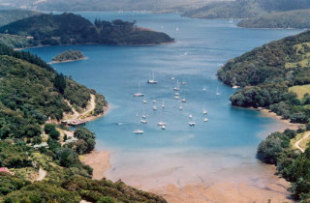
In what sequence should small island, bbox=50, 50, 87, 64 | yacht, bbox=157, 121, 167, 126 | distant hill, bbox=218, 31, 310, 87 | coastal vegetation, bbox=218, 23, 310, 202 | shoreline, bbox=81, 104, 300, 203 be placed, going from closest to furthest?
shoreline, bbox=81, 104, 300, 203, coastal vegetation, bbox=218, 23, 310, 202, yacht, bbox=157, 121, 167, 126, distant hill, bbox=218, 31, 310, 87, small island, bbox=50, 50, 87, 64

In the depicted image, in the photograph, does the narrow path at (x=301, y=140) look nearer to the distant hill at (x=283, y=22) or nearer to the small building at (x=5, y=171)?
the small building at (x=5, y=171)

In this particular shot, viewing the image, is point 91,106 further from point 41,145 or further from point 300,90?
point 300,90

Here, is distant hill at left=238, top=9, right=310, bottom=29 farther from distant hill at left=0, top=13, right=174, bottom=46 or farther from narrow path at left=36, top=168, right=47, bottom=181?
narrow path at left=36, top=168, right=47, bottom=181

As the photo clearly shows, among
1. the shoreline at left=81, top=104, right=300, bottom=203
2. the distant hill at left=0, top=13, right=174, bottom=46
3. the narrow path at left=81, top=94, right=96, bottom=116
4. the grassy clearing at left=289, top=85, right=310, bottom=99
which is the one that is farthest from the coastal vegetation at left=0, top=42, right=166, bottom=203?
the distant hill at left=0, top=13, right=174, bottom=46

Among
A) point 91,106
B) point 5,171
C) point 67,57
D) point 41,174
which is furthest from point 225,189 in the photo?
point 67,57

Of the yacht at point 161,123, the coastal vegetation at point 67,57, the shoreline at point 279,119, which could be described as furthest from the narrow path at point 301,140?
the coastal vegetation at point 67,57

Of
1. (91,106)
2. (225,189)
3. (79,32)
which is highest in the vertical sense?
(79,32)
